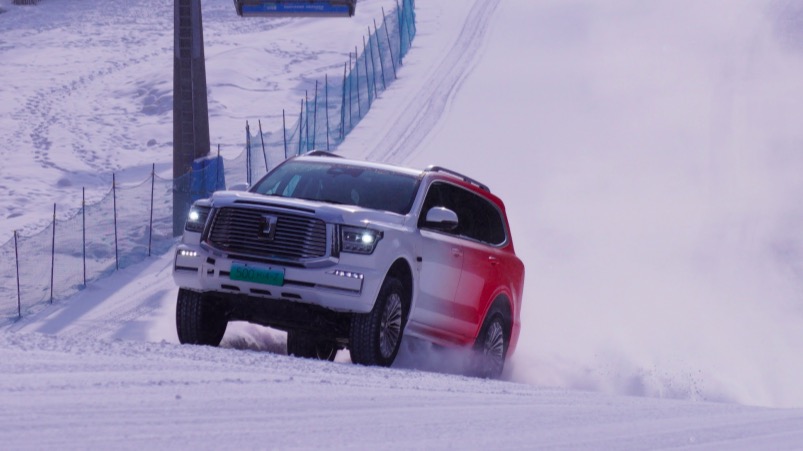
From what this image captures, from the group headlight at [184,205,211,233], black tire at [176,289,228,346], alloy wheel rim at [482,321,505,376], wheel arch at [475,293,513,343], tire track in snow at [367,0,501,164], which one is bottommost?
tire track in snow at [367,0,501,164]

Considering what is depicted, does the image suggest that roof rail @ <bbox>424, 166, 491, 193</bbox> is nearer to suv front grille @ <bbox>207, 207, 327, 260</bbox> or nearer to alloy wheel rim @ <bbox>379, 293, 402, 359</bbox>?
alloy wheel rim @ <bbox>379, 293, 402, 359</bbox>

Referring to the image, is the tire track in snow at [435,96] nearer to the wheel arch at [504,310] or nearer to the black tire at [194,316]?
the wheel arch at [504,310]

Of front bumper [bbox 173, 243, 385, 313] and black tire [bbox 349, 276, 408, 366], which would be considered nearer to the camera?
front bumper [bbox 173, 243, 385, 313]

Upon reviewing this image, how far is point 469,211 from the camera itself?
11914mm

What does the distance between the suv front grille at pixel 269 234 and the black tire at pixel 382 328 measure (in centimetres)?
57

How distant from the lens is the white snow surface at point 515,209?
6488 mm

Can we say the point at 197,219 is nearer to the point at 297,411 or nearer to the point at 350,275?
the point at 350,275

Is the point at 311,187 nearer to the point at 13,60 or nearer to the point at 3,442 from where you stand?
the point at 3,442

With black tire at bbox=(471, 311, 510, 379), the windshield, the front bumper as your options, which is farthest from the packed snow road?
black tire at bbox=(471, 311, 510, 379)

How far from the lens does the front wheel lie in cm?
1150

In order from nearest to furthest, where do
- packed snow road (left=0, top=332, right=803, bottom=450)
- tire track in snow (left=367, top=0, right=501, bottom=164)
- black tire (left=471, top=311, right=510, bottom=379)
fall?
1. packed snow road (left=0, top=332, right=803, bottom=450)
2. black tire (left=471, top=311, right=510, bottom=379)
3. tire track in snow (left=367, top=0, right=501, bottom=164)

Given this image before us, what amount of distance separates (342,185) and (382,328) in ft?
5.17

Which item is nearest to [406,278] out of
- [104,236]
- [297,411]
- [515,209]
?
[297,411]

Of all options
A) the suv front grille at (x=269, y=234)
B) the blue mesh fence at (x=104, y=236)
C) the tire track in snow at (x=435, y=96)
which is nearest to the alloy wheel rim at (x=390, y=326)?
the suv front grille at (x=269, y=234)
